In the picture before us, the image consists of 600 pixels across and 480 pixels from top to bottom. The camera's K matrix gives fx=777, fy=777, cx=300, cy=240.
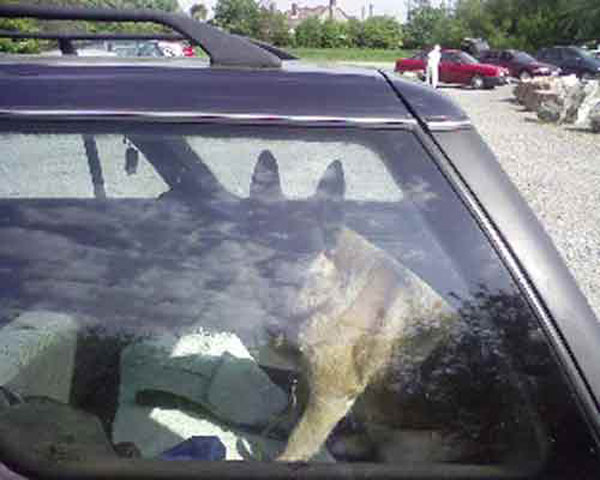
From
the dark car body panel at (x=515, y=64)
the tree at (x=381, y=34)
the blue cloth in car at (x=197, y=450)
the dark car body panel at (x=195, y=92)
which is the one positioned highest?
the dark car body panel at (x=195, y=92)

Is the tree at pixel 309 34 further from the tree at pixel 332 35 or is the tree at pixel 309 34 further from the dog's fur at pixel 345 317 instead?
the dog's fur at pixel 345 317

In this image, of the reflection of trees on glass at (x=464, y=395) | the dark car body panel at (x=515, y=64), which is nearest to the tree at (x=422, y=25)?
the dark car body panel at (x=515, y=64)

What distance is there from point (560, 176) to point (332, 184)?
10.8m

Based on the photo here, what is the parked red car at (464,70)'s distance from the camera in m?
31.7

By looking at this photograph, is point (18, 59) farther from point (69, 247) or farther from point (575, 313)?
point (575, 313)

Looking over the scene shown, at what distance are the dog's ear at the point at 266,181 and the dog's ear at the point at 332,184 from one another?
0.08 meters

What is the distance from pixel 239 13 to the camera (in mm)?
66312

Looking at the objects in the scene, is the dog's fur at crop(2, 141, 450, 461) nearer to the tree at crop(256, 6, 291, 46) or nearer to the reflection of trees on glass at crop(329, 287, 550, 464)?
the reflection of trees on glass at crop(329, 287, 550, 464)

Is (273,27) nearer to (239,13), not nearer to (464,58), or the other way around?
(239,13)

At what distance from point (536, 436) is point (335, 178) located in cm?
63

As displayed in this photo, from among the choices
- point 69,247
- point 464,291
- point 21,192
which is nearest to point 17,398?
point 69,247

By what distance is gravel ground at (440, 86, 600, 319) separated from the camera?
7.44 metres

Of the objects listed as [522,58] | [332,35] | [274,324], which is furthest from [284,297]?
[332,35]

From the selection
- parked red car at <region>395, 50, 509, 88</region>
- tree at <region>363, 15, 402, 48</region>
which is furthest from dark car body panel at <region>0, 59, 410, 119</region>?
tree at <region>363, 15, 402, 48</region>
